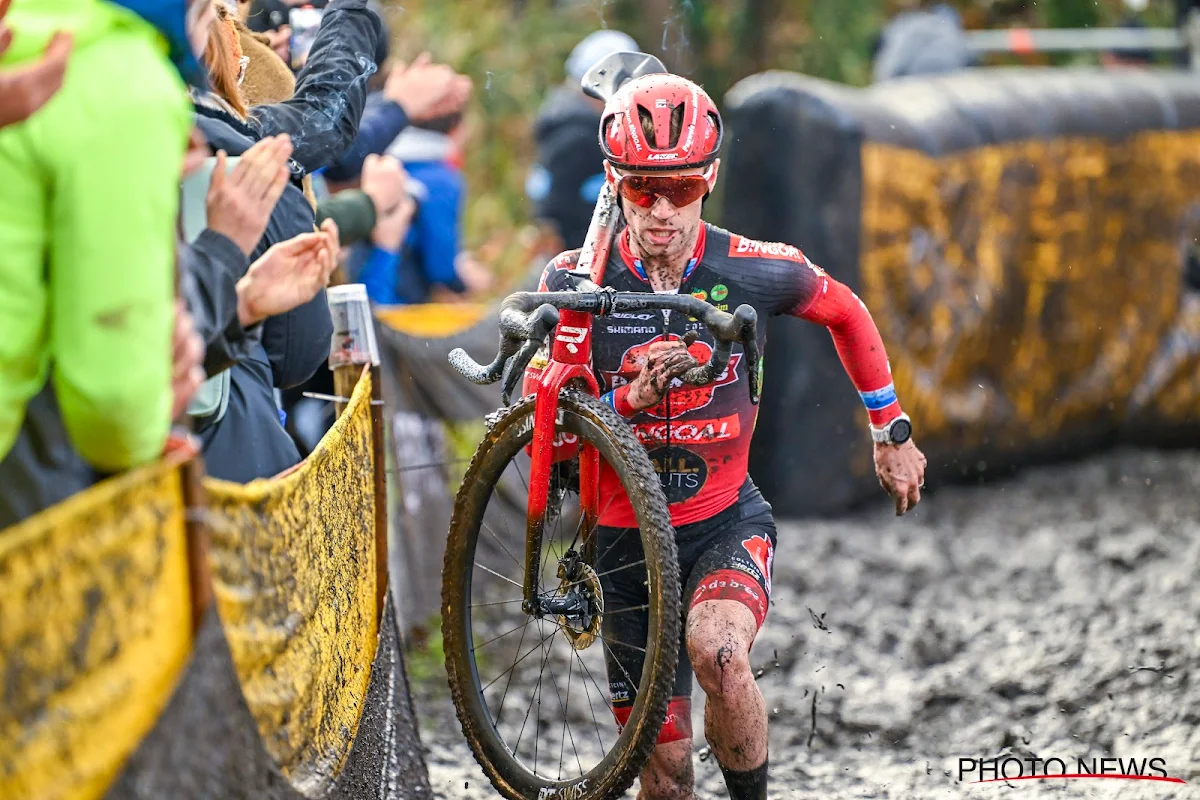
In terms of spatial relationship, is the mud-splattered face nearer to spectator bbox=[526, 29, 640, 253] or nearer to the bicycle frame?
the bicycle frame

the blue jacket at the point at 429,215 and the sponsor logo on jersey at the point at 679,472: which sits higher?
the sponsor logo on jersey at the point at 679,472

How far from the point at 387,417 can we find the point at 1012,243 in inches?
187

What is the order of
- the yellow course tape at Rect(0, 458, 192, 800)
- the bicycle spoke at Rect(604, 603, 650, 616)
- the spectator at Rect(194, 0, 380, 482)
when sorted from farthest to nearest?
1. the bicycle spoke at Rect(604, 603, 650, 616)
2. the spectator at Rect(194, 0, 380, 482)
3. the yellow course tape at Rect(0, 458, 192, 800)

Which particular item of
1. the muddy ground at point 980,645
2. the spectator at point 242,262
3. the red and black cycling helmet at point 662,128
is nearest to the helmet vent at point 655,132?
the red and black cycling helmet at point 662,128

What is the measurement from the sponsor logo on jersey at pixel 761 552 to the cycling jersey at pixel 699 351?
135mm

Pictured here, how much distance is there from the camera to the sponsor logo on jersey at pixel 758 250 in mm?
4469

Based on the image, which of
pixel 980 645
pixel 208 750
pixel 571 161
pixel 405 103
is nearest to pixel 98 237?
pixel 208 750

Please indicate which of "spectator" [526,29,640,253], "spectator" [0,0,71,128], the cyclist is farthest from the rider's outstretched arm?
"spectator" [526,29,640,253]

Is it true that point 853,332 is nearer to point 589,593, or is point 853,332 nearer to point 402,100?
point 589,593

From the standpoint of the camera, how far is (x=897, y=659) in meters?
7.45

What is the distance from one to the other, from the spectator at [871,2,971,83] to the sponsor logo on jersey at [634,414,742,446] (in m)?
8.30

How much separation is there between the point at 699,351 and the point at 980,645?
3.76 m

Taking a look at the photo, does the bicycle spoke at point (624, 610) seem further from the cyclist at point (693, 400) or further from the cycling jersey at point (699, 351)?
the cycling jersey at point (699, 351)

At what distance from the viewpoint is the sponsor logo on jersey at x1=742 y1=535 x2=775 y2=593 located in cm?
439
